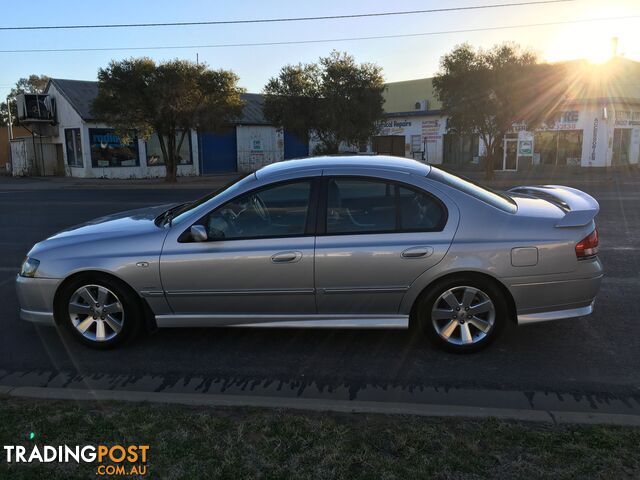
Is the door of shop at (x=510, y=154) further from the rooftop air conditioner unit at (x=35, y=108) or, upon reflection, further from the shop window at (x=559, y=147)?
the rooftop air conditioner unit at (x=35, y=108)

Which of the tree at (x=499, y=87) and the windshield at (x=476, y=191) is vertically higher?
the tree at (x=499, y=87)

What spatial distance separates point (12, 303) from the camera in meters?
5.86

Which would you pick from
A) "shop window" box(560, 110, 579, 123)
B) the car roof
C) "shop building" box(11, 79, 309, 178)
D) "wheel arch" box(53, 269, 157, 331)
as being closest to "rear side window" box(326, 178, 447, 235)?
the car roof

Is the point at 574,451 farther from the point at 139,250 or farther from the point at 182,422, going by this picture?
the point at 139,250

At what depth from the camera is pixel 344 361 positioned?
13.9 ft

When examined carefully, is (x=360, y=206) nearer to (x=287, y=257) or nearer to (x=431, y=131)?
(x=287, y=257)

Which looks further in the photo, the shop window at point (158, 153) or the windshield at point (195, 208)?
the shop window at point (158, 153)

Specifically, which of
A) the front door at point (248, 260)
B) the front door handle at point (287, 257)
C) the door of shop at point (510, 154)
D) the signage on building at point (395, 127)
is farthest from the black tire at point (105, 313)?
the signage on building at point (395, 127)

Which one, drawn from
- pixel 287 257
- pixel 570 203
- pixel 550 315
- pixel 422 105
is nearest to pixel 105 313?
pixel 287 257

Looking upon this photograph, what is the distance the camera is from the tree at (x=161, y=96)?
74.7 ft

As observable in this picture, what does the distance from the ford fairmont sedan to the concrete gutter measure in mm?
836

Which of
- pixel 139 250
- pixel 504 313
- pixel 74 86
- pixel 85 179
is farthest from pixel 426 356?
pixel 74 86

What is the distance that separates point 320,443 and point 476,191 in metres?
2.48

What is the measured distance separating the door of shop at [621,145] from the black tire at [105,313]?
104 ft
